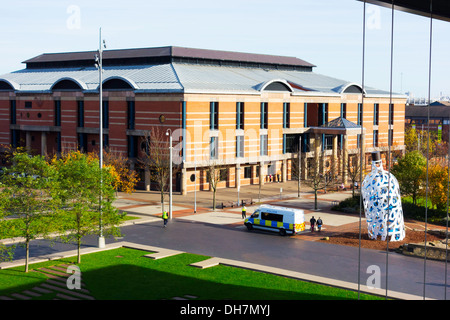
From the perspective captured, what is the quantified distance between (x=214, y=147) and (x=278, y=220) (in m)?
24.5

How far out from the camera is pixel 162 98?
6347 cm

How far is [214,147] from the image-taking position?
65.2m

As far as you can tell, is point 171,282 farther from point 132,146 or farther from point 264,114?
point 264,114

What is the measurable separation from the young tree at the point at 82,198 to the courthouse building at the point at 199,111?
93.5 feet

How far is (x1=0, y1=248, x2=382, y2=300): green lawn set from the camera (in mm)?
26572

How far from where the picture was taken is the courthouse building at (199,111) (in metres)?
64.0

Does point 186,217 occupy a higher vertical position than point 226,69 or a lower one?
lower

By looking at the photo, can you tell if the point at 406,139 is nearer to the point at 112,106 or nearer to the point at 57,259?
A: the point at 112,106

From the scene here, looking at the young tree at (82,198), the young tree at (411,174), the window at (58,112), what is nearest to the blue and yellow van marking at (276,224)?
the young tree at (82,198)

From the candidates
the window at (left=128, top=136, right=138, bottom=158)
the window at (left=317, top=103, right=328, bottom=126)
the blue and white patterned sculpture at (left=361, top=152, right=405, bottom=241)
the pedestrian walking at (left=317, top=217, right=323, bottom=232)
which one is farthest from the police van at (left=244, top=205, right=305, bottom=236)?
the window at (left=317, top=103, right=328, bottom=126)

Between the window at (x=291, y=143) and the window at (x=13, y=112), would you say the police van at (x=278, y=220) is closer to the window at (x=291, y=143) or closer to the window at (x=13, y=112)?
the window at (x=291, y=143)

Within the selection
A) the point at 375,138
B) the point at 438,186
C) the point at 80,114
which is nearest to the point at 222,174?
the point at 80,114

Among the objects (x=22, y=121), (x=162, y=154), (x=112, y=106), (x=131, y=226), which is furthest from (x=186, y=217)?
(x=22, y=121)

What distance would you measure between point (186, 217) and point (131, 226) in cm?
579
